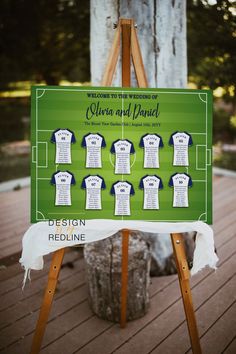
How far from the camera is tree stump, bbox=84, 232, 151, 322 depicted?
96.3 inches

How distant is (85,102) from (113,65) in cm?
25

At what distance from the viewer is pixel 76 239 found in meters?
1.97

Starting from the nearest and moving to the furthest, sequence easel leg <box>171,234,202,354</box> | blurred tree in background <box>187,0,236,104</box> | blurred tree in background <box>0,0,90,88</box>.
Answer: easel leg <box>171,234,202,354</box>, blurred tree in background <box>187,0,236,104</box>, blurred tree in background <box>0,0,90,88</box>

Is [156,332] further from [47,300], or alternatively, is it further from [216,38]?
[216,38]

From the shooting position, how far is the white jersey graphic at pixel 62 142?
6.49 ft

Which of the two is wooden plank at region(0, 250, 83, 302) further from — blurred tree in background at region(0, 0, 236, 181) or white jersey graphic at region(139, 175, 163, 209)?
blurred tree in background at region(0, 0, 236, 181)

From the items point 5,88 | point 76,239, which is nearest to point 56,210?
point 76,239

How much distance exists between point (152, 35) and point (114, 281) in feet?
5.52

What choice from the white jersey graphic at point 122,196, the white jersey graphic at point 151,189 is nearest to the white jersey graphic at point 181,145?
the white jersey graphic at point 151,189

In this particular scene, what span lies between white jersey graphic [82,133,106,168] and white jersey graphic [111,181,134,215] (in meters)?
0.14

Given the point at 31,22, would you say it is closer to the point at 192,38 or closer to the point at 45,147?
the point at 192,38

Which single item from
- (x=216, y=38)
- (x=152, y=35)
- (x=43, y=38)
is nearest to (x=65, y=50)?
(x=43, y=38)

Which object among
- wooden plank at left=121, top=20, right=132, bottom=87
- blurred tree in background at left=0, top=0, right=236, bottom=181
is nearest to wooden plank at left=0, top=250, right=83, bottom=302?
wooden plank at left=121, top=20, right=132, bottom=87

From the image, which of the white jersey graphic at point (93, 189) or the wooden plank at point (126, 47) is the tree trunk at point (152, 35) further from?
the white jersey graphic at point (93, 189)
